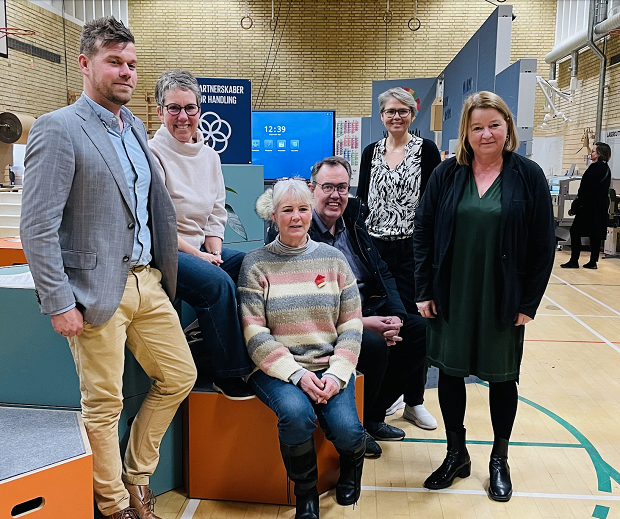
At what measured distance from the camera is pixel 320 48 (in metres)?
12.0

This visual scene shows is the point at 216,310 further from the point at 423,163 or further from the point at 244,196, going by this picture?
the point at 244,196

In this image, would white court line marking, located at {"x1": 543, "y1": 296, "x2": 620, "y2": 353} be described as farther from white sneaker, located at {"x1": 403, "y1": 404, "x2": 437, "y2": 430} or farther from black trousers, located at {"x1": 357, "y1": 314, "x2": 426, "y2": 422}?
black trousers, located at {"x1": 357, "y1": 314, "x2": 426, "y2": 422}

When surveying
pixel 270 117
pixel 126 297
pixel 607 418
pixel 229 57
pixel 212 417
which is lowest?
pixel 607 418

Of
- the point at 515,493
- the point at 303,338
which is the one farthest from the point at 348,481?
the point at 515,493

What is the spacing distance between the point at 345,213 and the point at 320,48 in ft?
33.7

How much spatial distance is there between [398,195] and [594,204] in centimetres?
609

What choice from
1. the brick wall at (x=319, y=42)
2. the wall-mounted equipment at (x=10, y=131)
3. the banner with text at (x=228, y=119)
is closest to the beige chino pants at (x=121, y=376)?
the banner with text at (x=228, y=119)

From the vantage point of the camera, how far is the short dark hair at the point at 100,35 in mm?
1642

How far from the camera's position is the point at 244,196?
12.3 ft

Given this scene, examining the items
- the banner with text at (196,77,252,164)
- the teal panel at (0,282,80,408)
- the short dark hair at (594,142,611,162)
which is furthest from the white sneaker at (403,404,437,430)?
the short dark hair at (594,142,611,162)

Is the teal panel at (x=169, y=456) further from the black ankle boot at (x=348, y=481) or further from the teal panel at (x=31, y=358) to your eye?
the black ankle boot at (x=348, y=481)

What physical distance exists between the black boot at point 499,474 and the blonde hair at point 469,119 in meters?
1.12

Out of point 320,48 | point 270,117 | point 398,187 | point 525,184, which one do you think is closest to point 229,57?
point 320,48

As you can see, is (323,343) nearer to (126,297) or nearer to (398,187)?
(126,297)
